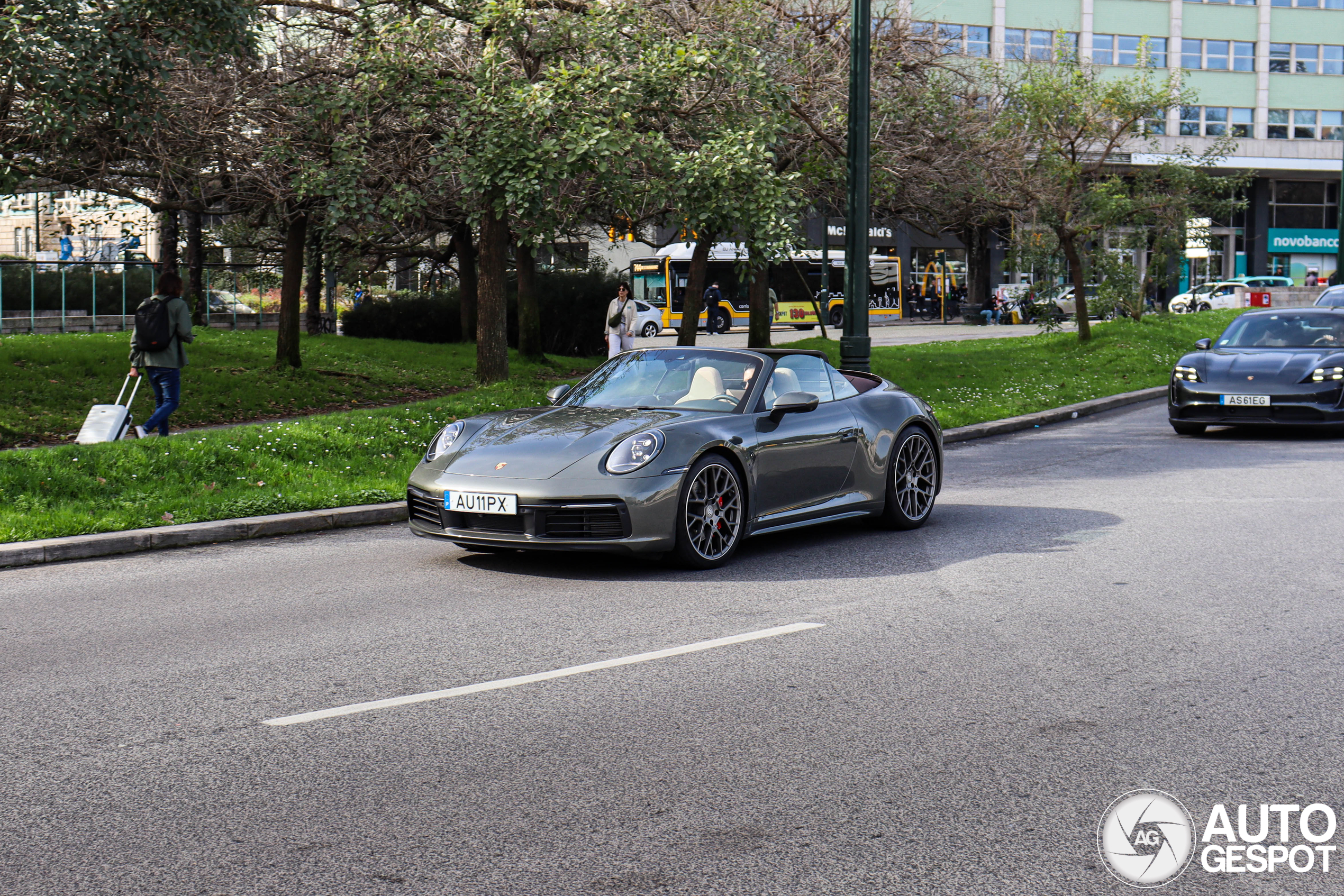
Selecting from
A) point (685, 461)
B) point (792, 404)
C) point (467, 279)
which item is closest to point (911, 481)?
point (792, 404)

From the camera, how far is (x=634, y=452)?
7.40 meters

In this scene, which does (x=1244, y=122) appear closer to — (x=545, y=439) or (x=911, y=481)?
(x=911, y=481)

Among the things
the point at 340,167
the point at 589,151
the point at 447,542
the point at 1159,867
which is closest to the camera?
the point at 1159,867

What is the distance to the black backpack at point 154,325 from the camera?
484 inches

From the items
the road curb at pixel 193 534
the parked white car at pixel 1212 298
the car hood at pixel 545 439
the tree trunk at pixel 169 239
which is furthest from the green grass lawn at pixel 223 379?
the parked white car at pixel 1212 298

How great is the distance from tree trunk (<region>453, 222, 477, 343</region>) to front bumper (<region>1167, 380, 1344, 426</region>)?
15.9m

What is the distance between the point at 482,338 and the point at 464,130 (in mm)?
3242

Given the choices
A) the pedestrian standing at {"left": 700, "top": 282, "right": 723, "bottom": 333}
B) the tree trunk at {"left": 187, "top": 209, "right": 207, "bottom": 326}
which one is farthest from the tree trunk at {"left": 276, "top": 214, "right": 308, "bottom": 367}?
the pedestrian standing at {"left": 700, "top": 282, "right": 723, "bottom": 333}

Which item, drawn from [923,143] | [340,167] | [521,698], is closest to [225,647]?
[521,698]

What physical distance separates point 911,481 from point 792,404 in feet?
4.67

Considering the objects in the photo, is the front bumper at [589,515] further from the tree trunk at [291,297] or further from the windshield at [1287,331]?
the tree trunk at [291,297]

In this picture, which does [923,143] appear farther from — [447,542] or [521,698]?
[521,698]

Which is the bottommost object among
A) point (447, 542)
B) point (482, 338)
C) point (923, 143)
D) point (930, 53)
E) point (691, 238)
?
point (447, 542)

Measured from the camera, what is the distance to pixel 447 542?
28.9 feet
